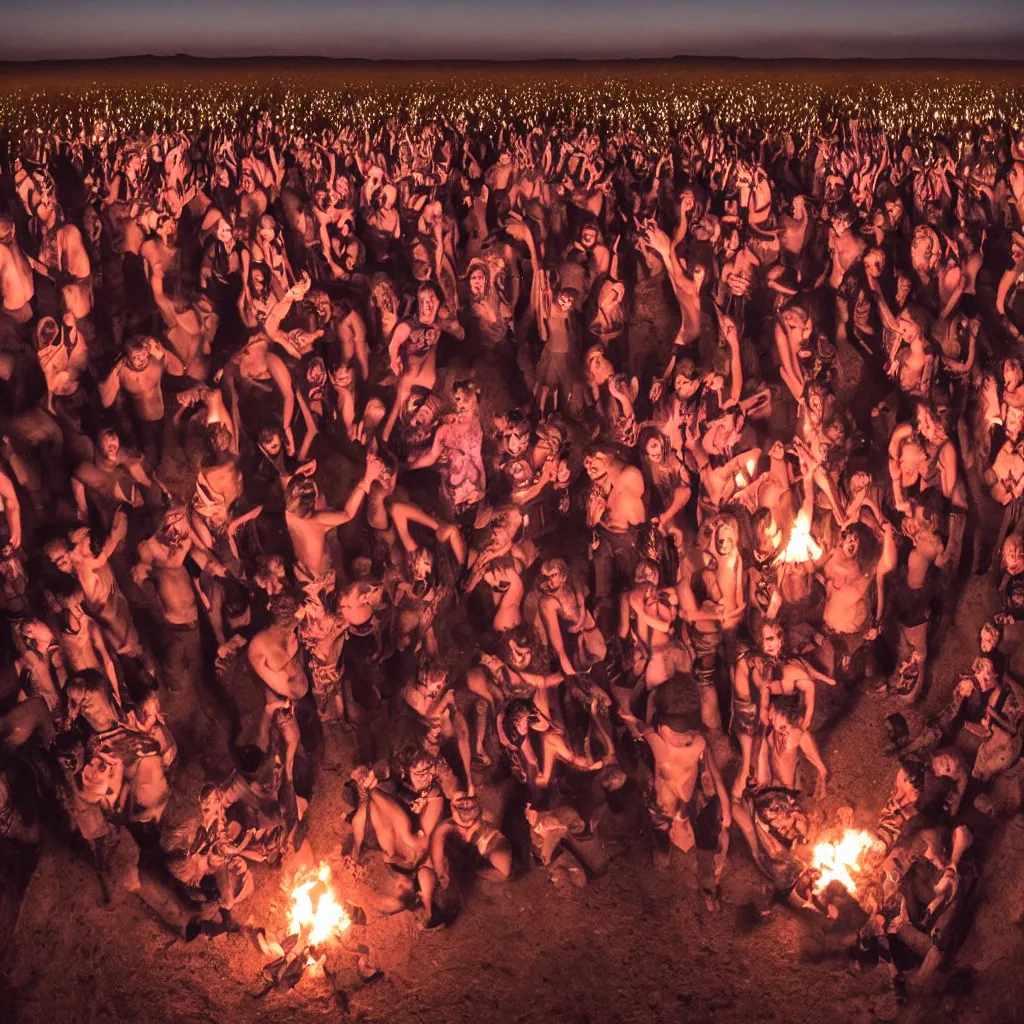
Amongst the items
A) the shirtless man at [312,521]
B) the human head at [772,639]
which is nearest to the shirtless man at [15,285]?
the shirtless man at [312,521]

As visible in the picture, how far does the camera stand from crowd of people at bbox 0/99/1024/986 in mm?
8594

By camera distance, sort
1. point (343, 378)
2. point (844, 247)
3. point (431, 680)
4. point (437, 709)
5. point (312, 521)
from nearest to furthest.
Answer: point (431, 680) < point (437, 709) < point (312, 521) < point (343, 378) < point (844, 247)

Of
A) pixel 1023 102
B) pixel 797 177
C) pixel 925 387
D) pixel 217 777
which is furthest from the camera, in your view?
pixel 797 177

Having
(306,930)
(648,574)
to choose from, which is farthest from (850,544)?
(306,930)

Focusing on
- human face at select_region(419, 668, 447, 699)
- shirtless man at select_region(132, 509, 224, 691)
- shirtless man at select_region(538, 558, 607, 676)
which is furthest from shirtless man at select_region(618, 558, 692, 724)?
shirtless man at select_region(132, 509, 224, 691)

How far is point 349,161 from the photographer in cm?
1150

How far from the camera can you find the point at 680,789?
→ 29.3 ft

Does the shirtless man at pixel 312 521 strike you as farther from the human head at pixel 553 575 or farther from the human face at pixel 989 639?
the human face at pixel 989 639

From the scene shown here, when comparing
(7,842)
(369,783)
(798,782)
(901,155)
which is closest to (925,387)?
(901,155)

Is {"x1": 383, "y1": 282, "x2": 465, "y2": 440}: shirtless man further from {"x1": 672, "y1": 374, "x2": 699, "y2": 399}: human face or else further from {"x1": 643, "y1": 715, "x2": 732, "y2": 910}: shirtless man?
{"x1": 643, "y1": 715, "x2": 732, "y2": 910}: shirtless man

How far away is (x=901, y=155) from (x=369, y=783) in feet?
25.9

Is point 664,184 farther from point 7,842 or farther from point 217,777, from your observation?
point 7,842

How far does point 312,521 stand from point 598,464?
2.28 meters

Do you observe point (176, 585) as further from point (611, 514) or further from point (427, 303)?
point (611, 514)
